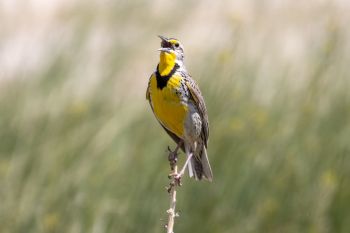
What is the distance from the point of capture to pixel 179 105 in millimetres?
4918

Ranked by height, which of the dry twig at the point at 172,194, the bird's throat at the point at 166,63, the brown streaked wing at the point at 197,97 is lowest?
the dry twig at the point at 172,194

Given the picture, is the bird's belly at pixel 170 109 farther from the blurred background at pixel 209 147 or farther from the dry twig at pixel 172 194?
the blurred background at pixel 209 147

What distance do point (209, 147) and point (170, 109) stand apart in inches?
70.6

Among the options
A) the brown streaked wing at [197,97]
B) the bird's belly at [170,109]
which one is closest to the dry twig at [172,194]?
the bird's belly at [170,109]

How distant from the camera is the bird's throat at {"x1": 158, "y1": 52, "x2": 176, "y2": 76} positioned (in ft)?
16.2

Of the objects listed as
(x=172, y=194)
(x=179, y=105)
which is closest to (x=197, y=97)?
(x=179, y=105)

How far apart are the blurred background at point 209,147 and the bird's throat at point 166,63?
1.55 metres

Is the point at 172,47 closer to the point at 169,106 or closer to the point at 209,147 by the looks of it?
the point at 169,106

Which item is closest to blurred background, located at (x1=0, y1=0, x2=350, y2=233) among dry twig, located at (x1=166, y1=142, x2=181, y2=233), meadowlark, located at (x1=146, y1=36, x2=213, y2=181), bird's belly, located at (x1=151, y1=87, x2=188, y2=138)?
meadowlark, located at (x1=146, y1=36, x2=213, y2=181)

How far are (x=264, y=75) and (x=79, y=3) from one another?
1858mm

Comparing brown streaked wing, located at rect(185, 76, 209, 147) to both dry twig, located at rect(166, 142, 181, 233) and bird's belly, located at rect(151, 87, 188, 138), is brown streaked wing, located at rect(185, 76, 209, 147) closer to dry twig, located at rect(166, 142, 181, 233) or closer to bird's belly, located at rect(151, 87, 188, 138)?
bird's belly, located at rect(151, 87, 188, 138)

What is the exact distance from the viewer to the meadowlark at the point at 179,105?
4863mm

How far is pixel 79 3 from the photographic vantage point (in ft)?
27.5

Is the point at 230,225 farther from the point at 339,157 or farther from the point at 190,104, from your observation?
the point at 190,104
